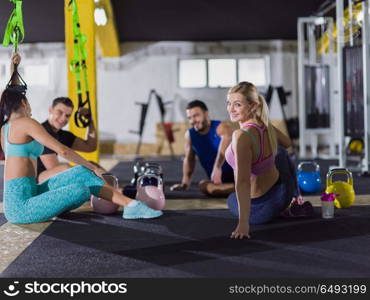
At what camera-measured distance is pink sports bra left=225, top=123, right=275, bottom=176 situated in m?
3.16

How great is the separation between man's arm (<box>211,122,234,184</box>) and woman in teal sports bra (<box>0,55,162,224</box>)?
121 centimetres

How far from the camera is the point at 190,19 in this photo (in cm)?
1088

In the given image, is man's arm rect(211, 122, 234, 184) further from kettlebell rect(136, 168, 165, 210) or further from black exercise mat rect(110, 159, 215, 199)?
kettlebell rect(136, 168, 165, 210)

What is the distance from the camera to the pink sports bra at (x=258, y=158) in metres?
3.16

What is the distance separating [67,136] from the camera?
4695mm

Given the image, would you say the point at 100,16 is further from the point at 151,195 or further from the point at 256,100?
the point at 256,100

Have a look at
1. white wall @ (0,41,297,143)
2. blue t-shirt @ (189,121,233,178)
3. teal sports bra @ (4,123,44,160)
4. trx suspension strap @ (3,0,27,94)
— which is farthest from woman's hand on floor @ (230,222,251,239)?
white wall @ (0,41,297,143)

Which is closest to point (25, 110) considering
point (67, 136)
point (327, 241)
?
point (67, 136)

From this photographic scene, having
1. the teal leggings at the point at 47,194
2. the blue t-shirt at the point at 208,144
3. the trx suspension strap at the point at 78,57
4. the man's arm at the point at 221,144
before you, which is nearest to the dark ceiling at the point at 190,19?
the trx suspension strap at the point at 78,57

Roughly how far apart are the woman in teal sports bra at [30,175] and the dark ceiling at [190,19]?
6906 millimetres

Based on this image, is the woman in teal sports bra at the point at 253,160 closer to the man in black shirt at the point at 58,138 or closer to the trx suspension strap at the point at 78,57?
the man in black shirt at the point at 58,138

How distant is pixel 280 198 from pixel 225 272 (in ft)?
3.71

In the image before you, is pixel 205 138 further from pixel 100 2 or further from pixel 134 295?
pixel 100 2

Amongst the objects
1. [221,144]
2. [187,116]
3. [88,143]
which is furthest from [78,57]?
[221,144]
